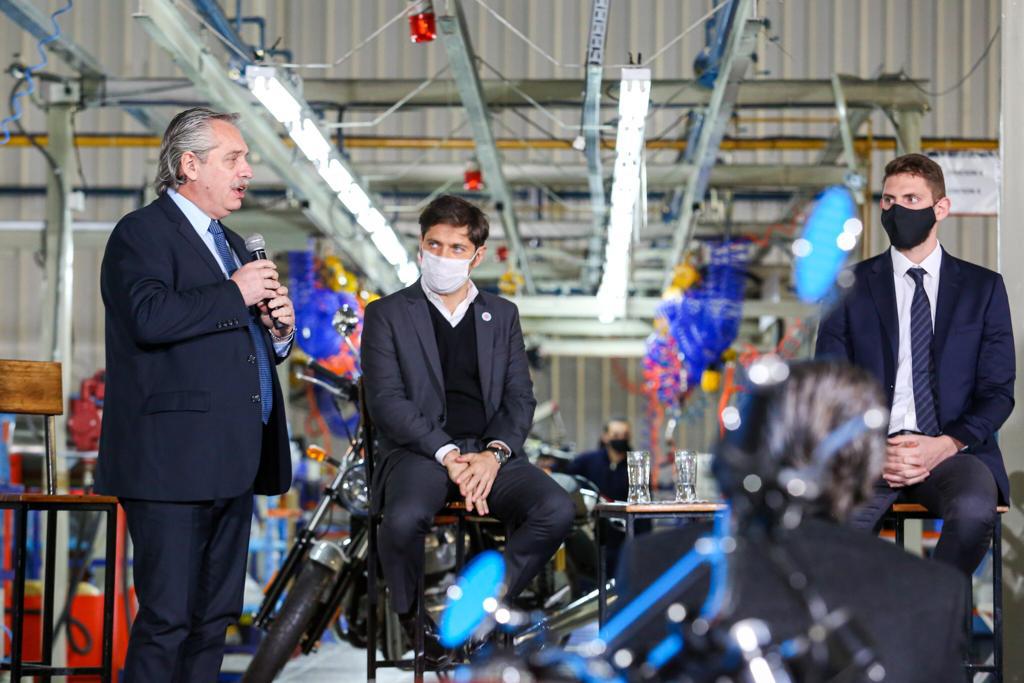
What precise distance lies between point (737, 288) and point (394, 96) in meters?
3.69

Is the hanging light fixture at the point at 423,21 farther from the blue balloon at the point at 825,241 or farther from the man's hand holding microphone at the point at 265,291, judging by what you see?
the blue balloon at the point at 825,241

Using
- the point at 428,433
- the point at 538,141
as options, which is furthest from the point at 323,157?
the point at 538,141

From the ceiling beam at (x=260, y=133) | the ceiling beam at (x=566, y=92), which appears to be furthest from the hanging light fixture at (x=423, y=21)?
the ceiling beam at (x=566, y=92)

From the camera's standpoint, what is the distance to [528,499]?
4.14 meters

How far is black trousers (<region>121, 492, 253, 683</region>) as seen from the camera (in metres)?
3.28

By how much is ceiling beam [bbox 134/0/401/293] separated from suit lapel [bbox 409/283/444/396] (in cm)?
189

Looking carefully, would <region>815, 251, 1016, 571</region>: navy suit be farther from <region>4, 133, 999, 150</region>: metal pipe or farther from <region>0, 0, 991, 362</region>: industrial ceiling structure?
<region>4, 133, 999, 150</region>: metal pipe

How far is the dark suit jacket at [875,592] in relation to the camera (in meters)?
1.67

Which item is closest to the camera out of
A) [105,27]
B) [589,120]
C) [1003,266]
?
[1003,266]

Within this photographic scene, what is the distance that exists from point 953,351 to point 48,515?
2873 mm

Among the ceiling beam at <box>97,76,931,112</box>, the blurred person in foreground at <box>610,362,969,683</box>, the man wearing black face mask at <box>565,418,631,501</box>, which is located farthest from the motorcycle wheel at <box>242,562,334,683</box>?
the man wearing black face mask at <box>565,418,631,501</box>

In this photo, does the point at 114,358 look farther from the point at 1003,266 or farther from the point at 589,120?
the point at 589,120

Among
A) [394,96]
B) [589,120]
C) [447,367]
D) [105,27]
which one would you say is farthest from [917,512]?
[105,27]

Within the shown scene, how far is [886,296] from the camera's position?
163 inches
